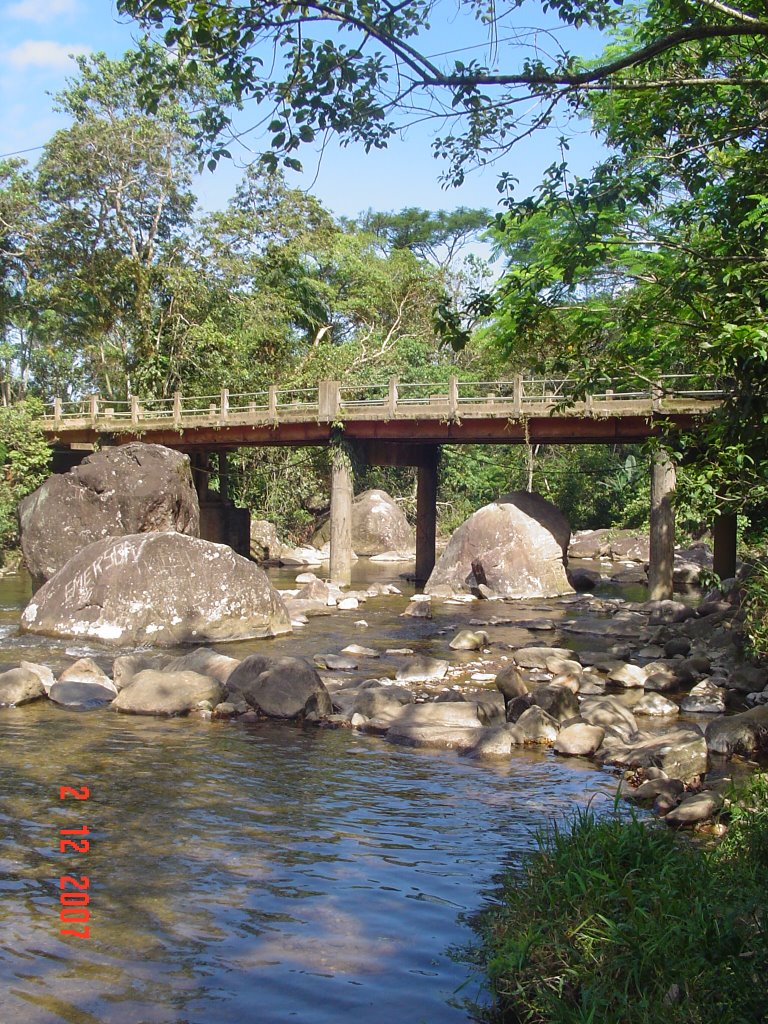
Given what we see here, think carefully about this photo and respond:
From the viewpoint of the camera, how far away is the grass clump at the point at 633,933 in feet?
13.1

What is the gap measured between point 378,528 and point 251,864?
28780 mm

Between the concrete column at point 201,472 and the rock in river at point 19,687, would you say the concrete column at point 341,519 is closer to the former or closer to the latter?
the concrete column at point 201,472

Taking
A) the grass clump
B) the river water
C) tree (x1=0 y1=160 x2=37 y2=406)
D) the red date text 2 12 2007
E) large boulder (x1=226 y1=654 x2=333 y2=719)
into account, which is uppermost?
tree (x1=0 y1=160 x2=37 y2=406)

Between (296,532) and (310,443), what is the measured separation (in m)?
11.8

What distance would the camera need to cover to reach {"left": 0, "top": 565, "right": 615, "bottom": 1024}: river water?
4750mm

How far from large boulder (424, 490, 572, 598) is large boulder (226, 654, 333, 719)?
1188cm

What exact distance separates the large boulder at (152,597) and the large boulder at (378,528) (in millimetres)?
18416

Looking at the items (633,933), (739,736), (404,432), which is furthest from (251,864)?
(404,432)

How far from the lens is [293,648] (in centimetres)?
1527

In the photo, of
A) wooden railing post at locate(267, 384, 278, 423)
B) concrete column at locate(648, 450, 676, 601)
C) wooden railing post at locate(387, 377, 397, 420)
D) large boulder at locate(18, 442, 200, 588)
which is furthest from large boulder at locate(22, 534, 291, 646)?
wooden railing post at locate(267, 384, 278, 423)

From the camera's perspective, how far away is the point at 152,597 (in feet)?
50.4

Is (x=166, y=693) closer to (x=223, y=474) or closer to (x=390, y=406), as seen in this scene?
(x=390, y=406)

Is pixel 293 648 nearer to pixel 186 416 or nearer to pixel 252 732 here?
pixel 252 732

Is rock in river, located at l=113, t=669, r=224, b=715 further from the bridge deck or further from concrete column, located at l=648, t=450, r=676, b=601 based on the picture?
concrete column, located at l=648, t=450, r=676, b=601
